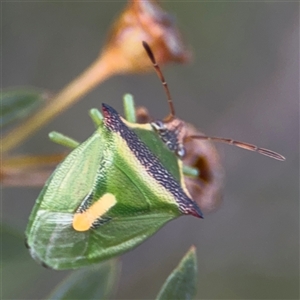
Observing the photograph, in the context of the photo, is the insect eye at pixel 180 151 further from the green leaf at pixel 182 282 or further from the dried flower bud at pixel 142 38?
the green leaf at pixel 182 282

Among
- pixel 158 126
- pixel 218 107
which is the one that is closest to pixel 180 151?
pixel 158 126

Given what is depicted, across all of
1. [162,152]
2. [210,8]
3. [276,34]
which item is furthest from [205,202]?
[276,34]

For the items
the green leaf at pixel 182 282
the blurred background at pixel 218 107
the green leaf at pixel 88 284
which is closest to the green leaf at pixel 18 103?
the green leaf at pixel 88 284

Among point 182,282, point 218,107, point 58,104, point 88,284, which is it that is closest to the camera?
point 182,282

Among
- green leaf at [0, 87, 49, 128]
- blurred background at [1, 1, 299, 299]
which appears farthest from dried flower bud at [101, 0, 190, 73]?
blurred background at [1, 1, 299, 299]

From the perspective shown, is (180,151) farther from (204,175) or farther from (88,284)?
(88,284)

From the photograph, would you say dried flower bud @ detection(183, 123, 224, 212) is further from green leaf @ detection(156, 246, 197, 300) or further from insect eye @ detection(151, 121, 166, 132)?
green leaf @ detection(156, 246, 197, 300)

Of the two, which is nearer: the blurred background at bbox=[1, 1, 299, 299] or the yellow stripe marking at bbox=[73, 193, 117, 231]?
the yellow stripe marking at bbox=[73, 193, 117, 231]
